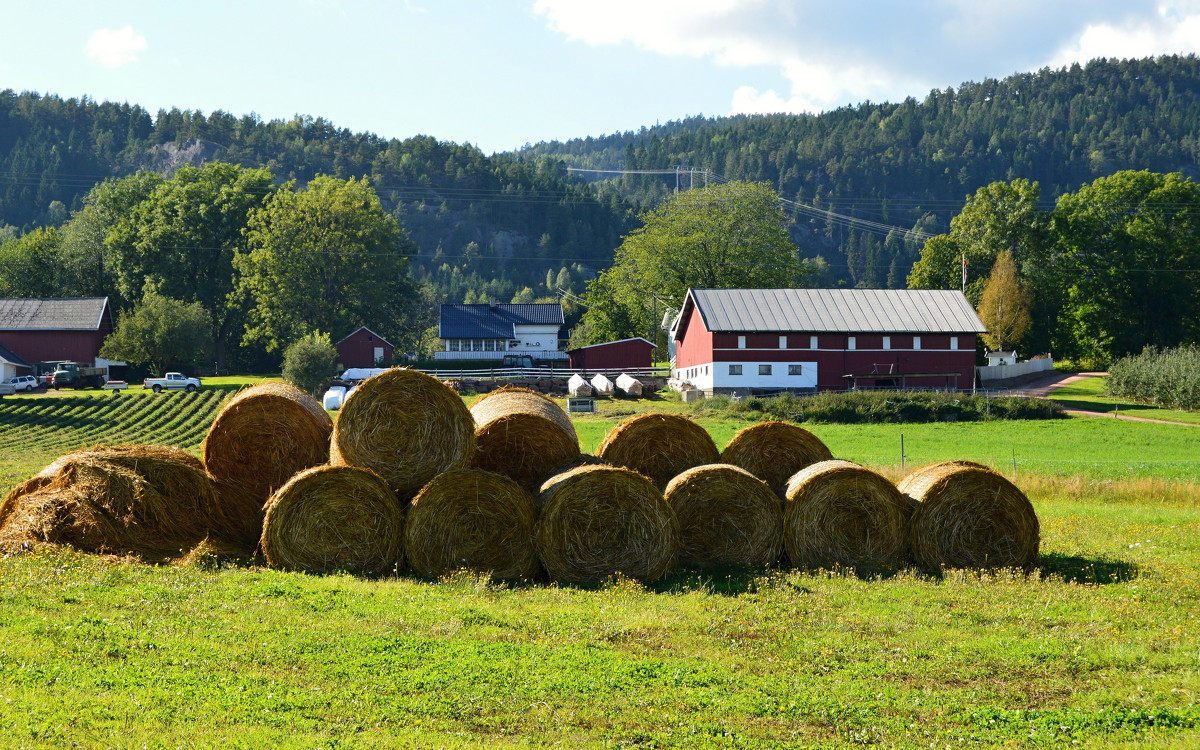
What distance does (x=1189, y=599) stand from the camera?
1177 cm

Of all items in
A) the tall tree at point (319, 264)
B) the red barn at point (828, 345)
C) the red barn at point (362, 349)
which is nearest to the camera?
the red barn at point (828, 345)

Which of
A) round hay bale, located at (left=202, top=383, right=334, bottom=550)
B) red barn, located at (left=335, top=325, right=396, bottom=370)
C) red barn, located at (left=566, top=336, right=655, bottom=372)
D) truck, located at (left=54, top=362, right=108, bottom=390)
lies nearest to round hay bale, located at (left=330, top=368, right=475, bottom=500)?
round hay bale, located at (left=202, top=383, right=334, bottom=550)

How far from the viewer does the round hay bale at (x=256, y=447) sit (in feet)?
45.7

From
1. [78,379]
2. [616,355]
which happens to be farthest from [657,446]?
[616,355]

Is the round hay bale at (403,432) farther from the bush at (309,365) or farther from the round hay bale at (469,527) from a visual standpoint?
the bush at (309,365)

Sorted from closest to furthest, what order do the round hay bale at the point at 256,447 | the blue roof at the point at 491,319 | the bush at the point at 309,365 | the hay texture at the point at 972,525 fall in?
the hay texture at the point at 972,525 < the round hay bale at the point at 256,447 < the bush at the point at 309,365 < the blue roof at the point at 491,319

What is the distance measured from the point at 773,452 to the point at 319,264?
63297 mm

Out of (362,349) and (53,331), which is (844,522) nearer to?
(362,349)

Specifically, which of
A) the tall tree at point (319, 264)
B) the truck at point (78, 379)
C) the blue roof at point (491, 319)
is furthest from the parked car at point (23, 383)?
the blue roof at point (491, 319)

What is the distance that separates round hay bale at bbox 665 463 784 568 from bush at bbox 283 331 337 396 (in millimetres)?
44572

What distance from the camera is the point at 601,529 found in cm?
1271

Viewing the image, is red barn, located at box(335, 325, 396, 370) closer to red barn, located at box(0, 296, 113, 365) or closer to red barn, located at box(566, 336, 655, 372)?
red barn, located at box(566, 336, 655, 372)

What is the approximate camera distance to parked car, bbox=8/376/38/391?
58.9 metres

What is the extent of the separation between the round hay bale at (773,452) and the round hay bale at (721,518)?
212 centimetres
